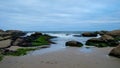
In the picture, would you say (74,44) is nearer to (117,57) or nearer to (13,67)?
(117,57)

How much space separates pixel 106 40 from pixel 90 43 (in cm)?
218

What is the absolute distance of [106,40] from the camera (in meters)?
28.2

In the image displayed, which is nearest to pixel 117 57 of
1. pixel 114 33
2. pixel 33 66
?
pixel 33 66

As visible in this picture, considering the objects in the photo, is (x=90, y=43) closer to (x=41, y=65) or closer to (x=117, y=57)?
(x=117, y=57)

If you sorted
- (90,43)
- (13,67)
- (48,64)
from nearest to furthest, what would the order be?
1. (13,67)
2. (48,64)
3. (90,43)

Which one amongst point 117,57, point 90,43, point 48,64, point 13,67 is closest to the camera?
point 13,67

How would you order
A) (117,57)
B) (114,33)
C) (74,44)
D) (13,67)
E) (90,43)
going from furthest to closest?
(114,33) < (90,43) < (74,44) < (117,57) < (13,67)

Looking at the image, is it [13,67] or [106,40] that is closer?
[13,67]

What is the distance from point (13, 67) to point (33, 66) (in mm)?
1114

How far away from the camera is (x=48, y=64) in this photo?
12906 mm

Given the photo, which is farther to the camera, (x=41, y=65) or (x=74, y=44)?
(x=74, y=44)

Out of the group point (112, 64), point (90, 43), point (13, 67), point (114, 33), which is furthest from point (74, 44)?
point (114, 33)

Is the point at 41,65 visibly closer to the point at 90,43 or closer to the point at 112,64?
the point at 112,64

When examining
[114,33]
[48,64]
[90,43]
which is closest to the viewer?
[48,64]
